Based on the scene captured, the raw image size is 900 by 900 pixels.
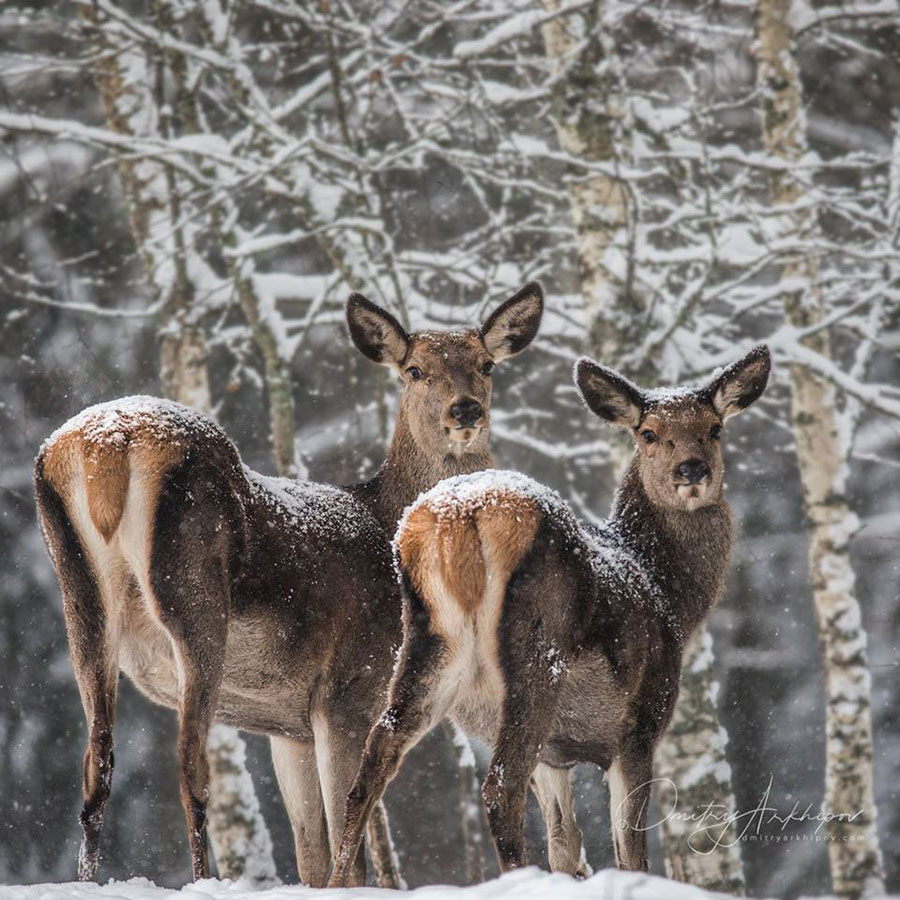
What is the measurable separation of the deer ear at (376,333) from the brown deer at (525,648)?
1.63 meters

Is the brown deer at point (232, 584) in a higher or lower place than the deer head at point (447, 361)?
lower

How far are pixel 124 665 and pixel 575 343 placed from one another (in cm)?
822

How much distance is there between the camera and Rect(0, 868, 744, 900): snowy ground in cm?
372

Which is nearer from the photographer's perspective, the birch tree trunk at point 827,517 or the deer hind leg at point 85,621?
the deer hind leg at point 85,621

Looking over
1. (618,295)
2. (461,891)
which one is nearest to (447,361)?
(618,295)

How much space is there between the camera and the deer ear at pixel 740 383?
692 cm

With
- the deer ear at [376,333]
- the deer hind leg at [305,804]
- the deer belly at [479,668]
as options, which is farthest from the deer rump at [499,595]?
the deer ear at [376,333]

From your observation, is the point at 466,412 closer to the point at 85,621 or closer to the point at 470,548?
the point at 470,548

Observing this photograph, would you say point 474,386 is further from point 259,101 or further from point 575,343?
point 575,343

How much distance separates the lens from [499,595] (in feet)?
16.9

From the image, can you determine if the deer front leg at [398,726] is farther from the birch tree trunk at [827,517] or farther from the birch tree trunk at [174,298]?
the birch tree trunk at [827,517]

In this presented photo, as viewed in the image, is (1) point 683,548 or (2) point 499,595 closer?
(2) point 499,595

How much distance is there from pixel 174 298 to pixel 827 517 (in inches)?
216

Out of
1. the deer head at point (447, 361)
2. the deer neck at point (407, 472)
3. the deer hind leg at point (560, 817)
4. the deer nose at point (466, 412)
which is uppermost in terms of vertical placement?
the deer head at point (447, 361)
